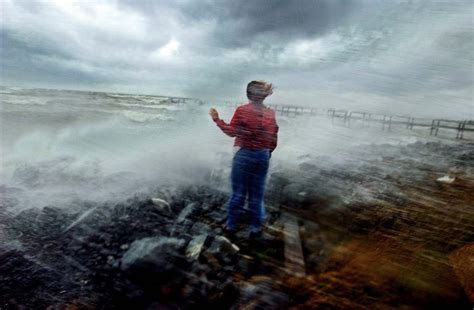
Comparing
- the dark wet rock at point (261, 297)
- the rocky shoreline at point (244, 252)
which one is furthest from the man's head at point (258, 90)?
the dark wet rock at point (261, 297)

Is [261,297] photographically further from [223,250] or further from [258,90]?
[258,90]

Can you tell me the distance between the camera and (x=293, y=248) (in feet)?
7.41

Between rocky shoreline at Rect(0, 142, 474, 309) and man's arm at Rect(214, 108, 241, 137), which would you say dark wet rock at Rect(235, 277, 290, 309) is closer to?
rocky shoreline at Rect(0, 142, 474, 309)

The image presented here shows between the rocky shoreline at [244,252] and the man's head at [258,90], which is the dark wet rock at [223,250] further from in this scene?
the man's head at [258,90]

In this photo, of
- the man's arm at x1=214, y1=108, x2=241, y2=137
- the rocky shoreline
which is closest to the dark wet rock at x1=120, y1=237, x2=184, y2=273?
the rocky shoreline

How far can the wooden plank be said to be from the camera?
2.01m

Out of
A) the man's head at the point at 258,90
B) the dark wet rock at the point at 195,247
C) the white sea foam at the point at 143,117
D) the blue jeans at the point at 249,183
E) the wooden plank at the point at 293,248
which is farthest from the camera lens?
the white sea foam at the point at 143,117

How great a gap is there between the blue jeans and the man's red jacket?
8 cm

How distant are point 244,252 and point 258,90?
1.41m

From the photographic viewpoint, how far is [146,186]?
12.3ft

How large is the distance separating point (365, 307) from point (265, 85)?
183cm

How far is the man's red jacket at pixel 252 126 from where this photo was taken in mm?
2496

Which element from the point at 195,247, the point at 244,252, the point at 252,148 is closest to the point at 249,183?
the point at 252,148

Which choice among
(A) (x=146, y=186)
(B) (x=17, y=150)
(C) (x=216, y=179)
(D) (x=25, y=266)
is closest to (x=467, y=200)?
(C) (x=216, y=179)
